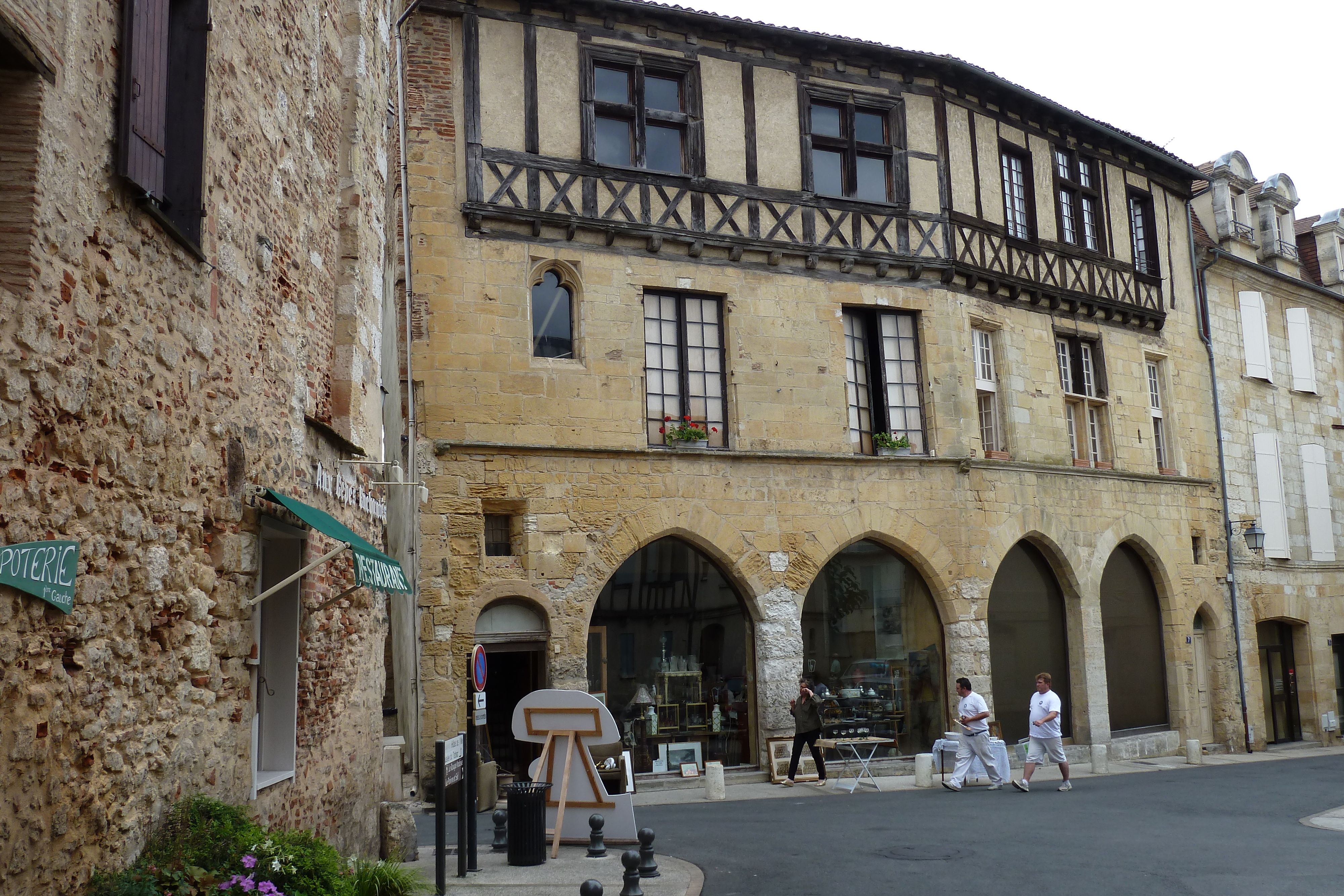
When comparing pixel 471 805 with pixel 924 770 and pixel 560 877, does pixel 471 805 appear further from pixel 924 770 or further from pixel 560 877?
pixel 924 770

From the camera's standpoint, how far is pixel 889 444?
14.8 metres

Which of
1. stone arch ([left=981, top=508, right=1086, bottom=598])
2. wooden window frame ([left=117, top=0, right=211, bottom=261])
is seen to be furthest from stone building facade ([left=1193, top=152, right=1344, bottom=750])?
wooden window frame ([left=117, top=0, right=211, bottom=261])

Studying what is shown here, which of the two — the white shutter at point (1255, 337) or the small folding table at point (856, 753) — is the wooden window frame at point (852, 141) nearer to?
the small folding table at point (856, 753)

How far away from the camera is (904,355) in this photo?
1544cm

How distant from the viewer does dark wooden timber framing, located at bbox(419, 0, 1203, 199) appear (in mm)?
13805

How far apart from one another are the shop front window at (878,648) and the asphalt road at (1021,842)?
2055 mm

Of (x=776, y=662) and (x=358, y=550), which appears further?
(x=776, y=662)

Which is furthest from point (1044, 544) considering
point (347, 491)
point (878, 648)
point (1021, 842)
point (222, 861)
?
point (222, 861)

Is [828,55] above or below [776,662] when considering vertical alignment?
above

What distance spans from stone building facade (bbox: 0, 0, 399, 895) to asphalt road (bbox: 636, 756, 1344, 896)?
9.72 ft

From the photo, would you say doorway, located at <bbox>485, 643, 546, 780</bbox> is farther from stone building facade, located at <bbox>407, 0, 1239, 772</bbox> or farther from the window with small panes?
the window with small panes

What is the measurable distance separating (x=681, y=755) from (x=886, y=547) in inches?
148

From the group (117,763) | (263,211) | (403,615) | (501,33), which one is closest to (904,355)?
(501,33)

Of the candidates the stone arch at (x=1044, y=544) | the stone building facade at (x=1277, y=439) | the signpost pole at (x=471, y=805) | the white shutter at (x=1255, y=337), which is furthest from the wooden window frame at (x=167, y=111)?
the white shutter at (x=1255, y=337)
